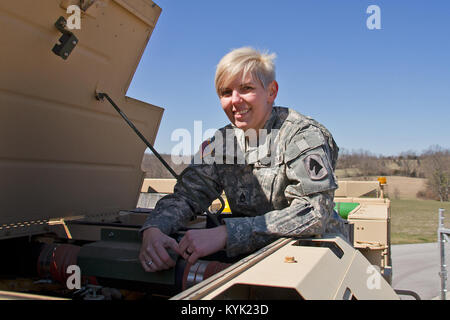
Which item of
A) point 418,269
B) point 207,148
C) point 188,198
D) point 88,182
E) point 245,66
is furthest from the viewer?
point 418,269

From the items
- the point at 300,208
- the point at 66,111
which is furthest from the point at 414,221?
the point at 66,111

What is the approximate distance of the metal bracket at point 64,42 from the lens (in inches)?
78.6

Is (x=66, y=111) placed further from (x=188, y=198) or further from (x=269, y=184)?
(x=269, y=184)

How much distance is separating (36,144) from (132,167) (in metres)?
0.94

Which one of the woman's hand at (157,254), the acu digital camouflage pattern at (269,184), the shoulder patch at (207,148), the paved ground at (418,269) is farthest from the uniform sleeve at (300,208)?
the paved ground at (418,269)

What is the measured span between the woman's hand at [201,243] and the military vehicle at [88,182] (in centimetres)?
4

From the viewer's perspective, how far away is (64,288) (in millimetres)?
1914

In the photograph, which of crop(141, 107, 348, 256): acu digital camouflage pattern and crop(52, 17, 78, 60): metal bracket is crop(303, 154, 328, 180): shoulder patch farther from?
crop(52, 17, 78, 60): metal bracket

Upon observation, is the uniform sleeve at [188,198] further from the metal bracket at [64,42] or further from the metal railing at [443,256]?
the metal railing at [443,256]

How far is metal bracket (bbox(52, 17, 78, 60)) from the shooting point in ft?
6.55

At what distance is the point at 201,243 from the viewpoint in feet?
5.46

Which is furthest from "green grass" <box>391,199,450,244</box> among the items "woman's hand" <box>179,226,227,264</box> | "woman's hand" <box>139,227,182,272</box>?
"woman's hand" <box>139,227,182,272</box>

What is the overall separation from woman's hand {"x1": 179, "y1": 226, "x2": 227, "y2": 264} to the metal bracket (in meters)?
1.12

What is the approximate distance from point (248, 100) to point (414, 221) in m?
22.4
